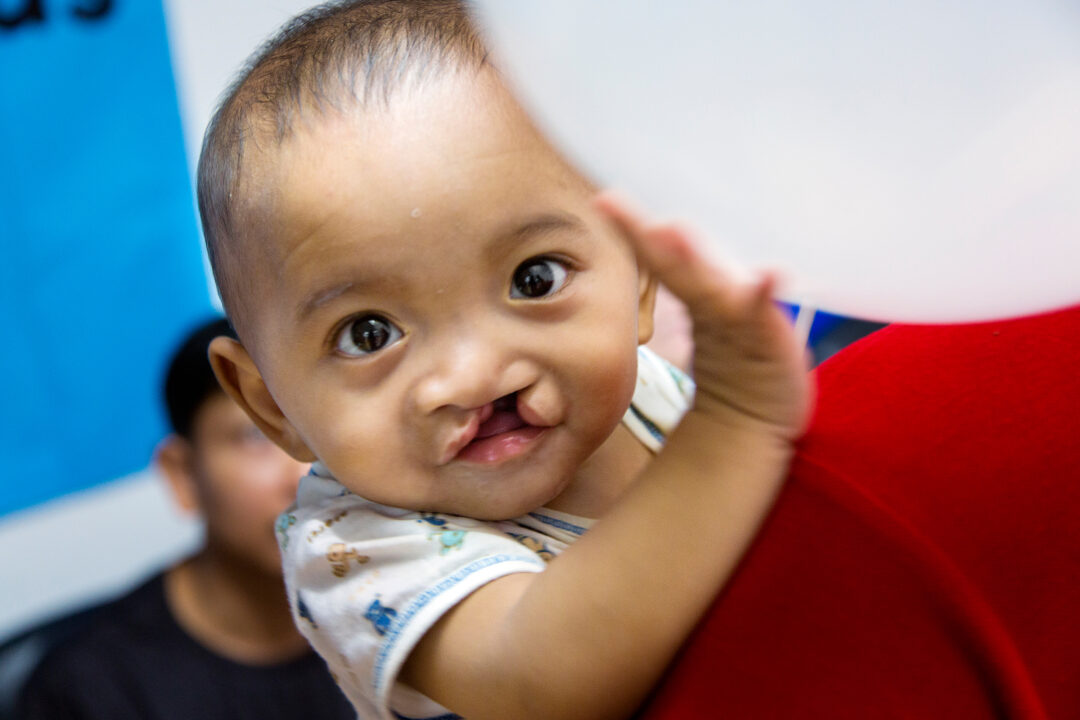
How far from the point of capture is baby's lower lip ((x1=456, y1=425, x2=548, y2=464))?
60cm

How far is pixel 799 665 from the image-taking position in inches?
17.0

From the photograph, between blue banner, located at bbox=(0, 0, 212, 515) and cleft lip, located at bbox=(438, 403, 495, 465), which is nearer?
cleft lip, located at bbox=(438, 403, 495, 465)

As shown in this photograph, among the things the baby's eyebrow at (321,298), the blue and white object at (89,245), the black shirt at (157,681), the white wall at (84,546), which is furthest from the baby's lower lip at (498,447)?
the white wall at (84,546)

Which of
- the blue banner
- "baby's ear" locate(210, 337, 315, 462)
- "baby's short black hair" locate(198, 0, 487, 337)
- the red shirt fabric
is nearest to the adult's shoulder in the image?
the blue banner

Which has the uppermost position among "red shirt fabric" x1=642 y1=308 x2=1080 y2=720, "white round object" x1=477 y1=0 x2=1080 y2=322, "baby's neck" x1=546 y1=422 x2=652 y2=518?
"white round object" x1=477 y1=0 x2=1080 y2=322

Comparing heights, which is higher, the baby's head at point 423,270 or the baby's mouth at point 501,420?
the baby's head at point 423,270

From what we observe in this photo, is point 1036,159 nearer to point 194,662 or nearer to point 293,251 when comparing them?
point 293,251

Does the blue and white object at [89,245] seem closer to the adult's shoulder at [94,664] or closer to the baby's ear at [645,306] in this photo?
the adult's shoulder at [94,664]

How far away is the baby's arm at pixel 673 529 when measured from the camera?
0.45 m

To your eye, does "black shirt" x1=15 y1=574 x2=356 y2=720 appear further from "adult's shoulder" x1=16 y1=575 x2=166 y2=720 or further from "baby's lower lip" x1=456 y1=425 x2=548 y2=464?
"baby's lower lip" x1=456 y1=425 x2=548 y2=464

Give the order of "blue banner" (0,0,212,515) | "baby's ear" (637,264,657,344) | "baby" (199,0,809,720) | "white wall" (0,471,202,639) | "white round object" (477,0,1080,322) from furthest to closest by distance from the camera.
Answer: "white wall" (0,471,202,639)
"blue banner" (0,0,212,515)
"baby's ear" (637,264,657,344)
"baby" (199,0,809,720)
"white round object" (477,0,1080,322)

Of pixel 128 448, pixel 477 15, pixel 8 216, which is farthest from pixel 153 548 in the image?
pixel 477 15

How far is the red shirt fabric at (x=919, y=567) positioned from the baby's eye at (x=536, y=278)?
18 centimetres

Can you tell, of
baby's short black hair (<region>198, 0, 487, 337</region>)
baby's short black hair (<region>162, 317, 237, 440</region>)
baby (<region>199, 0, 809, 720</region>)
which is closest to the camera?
baby (<region>199, 0, 809, 720</region>)
